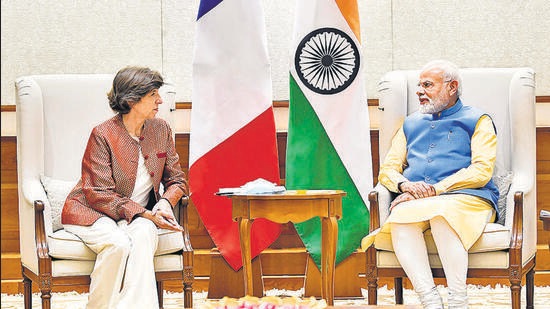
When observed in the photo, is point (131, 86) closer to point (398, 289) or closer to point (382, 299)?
point (398, 289)

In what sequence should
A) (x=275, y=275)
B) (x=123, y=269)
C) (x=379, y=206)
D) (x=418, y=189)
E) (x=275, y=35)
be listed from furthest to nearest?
1. (x=275, y=35)
2. (x=275, y=275)
3. (x=379, y=206)
4. (x=418, y=189)
5. (x=123, y=269)

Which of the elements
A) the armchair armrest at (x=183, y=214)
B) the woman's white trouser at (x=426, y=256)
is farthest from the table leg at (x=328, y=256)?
the armchair armrest at (x=183, y=214)

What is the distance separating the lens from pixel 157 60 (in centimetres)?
441

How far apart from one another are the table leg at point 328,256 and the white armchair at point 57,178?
1.93ft

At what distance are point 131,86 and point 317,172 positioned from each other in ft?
3.85

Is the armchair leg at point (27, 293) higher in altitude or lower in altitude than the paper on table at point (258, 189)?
lower

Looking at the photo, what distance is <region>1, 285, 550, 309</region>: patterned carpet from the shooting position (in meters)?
3.66

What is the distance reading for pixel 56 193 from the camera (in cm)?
320

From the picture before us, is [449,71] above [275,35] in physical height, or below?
below

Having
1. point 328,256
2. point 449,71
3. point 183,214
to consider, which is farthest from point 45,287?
point 449,71

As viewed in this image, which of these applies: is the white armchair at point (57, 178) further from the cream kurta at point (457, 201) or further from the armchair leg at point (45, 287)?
the cream kurta at point (457, 201)

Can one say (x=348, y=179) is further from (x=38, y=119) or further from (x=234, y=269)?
(x=38, y=119)

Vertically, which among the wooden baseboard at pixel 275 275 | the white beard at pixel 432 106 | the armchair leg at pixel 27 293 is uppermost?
the white beard at pixel 432 106

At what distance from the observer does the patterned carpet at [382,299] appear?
3664 mm
